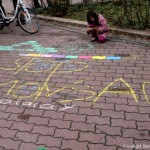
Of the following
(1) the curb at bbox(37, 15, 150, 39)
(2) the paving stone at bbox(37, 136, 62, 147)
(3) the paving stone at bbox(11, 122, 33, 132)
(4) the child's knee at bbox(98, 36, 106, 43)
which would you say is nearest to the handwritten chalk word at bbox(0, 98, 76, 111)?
(3) the paving stone at bbox(11, 122, 33, 132)

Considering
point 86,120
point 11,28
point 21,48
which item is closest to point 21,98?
point 86,120

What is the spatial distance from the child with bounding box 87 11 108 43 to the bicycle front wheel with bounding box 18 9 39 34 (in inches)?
66.4

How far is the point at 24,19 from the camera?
22.1 feet

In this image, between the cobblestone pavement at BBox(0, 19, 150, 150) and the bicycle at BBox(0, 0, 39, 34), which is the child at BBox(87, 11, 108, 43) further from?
the bicycle at BBox(0, 0, 39, 34)

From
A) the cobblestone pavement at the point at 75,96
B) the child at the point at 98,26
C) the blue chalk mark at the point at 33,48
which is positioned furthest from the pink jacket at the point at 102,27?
the blue chalk mark at the point at 33,48

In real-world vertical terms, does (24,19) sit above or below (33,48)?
above

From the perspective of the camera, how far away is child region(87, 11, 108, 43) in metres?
5.75

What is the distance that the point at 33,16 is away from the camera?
6848 mm

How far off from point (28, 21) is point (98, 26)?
74.8 inches

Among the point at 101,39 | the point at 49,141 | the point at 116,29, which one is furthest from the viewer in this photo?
the point at 116,29

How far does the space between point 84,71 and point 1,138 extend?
6.44 feet

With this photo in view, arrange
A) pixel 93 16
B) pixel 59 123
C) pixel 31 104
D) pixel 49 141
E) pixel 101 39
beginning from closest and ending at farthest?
pixel 49 141 → pixel 59 123 → pixel 31 104 → pixel 93 16 → pixel 101 39

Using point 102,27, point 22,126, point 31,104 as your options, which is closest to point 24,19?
point 102,27

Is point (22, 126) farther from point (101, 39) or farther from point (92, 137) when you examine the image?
point (101, 39)
